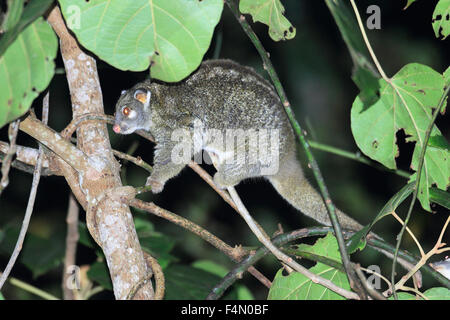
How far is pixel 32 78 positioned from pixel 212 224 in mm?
4765

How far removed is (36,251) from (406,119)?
2808mm

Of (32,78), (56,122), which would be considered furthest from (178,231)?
(32,78)

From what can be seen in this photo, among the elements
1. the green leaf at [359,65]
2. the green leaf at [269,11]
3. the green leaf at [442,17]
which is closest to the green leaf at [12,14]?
the green leaf at [359,65]

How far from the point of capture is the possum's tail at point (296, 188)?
3664mm

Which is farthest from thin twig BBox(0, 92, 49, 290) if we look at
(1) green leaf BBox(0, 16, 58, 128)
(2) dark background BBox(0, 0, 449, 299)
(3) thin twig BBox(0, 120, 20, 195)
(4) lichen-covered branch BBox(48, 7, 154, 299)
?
(2) dark background BBox(0, 0, 449, 299)

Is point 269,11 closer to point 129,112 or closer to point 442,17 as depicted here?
point 442,17

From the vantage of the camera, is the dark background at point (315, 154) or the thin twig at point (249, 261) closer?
the thin twig at point (249, 261)

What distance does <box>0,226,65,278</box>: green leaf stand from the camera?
3.64 metres

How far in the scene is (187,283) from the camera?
3.38 meters

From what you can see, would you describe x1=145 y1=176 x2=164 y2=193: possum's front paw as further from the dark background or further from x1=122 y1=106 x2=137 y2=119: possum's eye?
the dark background

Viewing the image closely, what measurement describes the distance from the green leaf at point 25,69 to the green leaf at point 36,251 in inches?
85.9

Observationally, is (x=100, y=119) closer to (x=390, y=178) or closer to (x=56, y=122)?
(x=56, y=122)

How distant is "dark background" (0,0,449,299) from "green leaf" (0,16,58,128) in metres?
2.87

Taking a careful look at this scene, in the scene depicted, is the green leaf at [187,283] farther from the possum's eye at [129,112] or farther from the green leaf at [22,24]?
the green leaf at [22,24]
